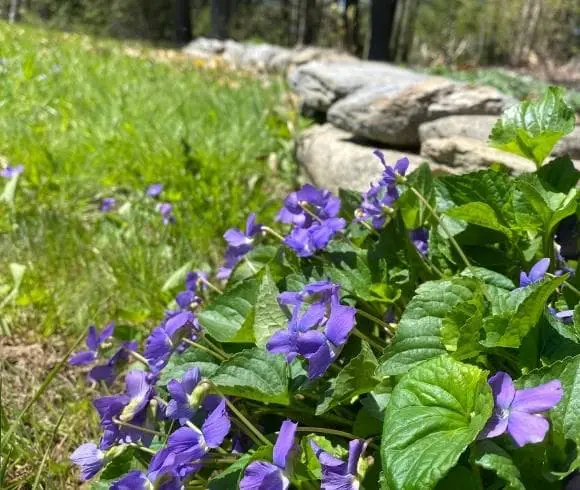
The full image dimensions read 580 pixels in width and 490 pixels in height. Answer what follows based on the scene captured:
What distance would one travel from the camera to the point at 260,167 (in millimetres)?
3371

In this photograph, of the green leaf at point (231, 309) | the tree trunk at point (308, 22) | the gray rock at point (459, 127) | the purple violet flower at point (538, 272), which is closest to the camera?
the purple violet flower at point (538, 272)

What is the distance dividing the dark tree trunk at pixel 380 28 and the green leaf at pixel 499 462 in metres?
13.7

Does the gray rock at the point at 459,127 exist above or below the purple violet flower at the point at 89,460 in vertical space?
above

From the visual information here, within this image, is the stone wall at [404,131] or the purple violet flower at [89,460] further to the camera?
the stone wall at [404,131]

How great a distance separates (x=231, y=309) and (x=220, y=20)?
17.7 m

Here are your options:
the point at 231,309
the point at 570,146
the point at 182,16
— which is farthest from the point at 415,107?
the point at 182,16

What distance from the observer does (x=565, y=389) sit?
34.0 inches

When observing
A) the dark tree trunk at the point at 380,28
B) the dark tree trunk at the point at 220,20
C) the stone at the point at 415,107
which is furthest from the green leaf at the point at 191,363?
the dark tree trunk at the point at 220,20

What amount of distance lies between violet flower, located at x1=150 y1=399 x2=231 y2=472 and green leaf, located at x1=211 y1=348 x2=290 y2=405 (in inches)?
4.7

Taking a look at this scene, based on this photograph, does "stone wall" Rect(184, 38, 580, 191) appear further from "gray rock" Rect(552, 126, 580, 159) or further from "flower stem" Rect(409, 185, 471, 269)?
"flower stem" Rect(409, 185, 471, 269)

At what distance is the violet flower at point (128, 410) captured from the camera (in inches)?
44.1

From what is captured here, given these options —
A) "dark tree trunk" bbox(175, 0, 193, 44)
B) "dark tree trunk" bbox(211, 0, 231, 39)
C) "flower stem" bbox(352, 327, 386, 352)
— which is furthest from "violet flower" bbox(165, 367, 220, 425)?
"dark tree trunk" bbox(175, 0, 193, 44)

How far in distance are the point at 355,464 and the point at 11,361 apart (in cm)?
116

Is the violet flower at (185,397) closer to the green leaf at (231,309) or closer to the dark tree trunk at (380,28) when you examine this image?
the green leaf at (231,309)
